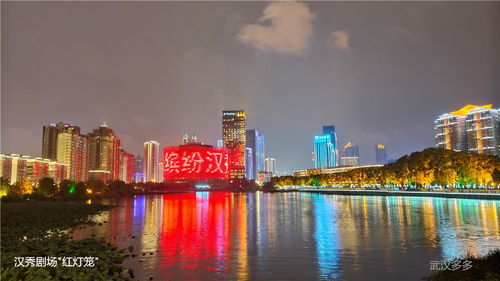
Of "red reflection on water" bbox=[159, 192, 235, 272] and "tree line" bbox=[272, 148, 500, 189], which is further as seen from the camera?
"tree line" bbox=[272, 148, 500, 189]

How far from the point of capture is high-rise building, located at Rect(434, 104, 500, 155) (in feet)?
564

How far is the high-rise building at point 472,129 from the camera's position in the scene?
17188cm

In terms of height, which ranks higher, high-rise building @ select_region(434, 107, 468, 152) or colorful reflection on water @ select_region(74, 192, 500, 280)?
high-rise building @ select_region(434, 107, 468, 152)

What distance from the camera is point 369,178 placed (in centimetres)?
13938

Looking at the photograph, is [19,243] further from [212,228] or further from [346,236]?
[346,236]

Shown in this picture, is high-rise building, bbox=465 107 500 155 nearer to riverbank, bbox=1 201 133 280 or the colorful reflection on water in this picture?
the colorful reflection on water

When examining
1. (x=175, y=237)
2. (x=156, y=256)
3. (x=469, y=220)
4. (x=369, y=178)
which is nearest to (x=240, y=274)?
(x=156, y=256)

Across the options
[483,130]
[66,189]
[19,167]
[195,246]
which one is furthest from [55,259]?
[483,130]

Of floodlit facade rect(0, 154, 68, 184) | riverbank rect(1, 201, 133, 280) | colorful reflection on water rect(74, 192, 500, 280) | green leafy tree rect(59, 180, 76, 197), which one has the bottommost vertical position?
colorful reflection on water rect(74, 192, 500, 280)

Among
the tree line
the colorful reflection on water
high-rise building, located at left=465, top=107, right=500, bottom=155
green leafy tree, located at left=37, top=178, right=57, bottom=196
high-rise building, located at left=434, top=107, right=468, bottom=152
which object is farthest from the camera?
high-rise building, located at left=434, top=107, right=468, bottom=152

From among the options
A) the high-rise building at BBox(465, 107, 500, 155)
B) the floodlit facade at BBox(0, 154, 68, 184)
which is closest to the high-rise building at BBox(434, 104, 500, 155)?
the high-rise building at BBox(465, 107, 500, 155)

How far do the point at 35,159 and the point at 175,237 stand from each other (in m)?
192

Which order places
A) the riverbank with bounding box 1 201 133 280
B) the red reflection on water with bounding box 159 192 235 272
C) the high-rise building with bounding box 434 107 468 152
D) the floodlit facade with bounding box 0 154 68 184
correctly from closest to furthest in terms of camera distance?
the riverbank with bounding box 1 201 133 280 → the red reflection on water with bounding box 159 192 235 272 → the floodlit facade with bounding box 0 154 68 184 → the high-rise building with bounding box 434 107 468 152

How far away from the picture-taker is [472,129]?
18088cm
